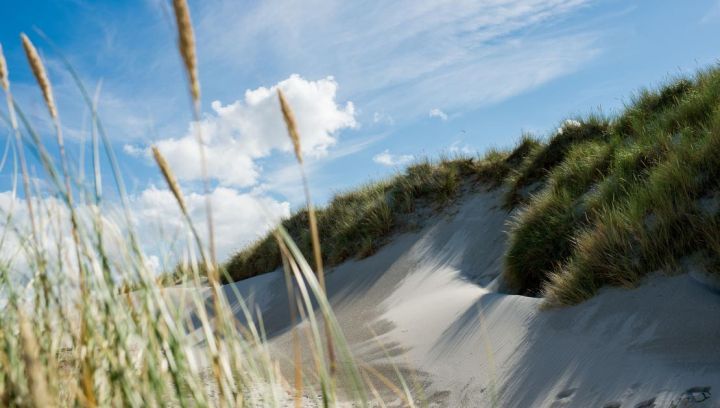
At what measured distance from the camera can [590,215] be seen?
18.4 ft

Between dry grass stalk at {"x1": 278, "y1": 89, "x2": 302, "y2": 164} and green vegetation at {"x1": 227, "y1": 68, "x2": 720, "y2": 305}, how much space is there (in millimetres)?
3602

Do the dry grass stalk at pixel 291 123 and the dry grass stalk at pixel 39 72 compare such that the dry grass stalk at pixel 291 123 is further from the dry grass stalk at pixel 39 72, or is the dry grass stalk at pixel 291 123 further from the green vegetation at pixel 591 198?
the green vegetation at pixel 591 198

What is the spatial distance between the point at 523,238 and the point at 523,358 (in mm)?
2071

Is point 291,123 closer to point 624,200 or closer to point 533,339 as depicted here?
point 533,339

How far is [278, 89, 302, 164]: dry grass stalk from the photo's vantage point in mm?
1073

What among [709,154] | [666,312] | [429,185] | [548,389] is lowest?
[548,389]

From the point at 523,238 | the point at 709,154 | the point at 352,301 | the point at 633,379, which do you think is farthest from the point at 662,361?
the point at 352,301

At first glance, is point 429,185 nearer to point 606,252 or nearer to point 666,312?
point 606,252

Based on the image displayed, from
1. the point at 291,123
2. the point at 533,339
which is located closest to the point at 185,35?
the point at 291,123

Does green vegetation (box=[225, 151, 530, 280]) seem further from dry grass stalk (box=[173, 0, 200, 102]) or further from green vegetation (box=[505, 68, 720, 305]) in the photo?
dry grass stalk (box=[173, 0, 200, 102])

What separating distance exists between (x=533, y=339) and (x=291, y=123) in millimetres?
3885

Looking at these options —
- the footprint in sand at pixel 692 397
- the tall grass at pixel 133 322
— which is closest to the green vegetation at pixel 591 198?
the footprint in sand at pixel 692 397

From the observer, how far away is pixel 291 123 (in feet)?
3.56

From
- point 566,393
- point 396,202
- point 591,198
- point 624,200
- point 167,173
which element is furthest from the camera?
point 396,202
